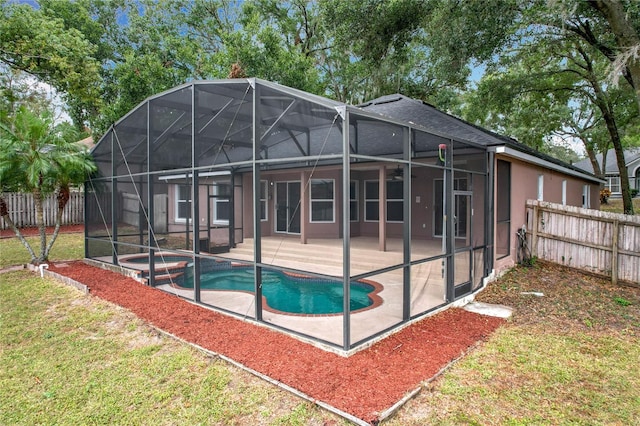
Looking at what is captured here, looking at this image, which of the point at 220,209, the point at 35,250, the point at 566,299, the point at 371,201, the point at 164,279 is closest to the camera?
the point at 566,299

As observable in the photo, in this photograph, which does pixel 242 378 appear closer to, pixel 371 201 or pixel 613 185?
pixel 371 201

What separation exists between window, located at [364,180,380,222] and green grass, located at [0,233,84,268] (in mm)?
8869

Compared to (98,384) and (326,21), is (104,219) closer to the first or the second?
(98,384)

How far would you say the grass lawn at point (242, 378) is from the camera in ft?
10.2

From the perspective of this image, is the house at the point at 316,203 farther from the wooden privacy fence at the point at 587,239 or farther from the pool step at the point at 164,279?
the wooden privacy fence at the point at 587,239

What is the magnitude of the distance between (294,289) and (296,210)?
6.35 feet

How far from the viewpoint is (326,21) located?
9.50 metres

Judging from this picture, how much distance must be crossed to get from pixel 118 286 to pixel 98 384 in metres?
3.78

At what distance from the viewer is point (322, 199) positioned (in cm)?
1205

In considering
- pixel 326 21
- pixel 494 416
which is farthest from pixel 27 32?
pixel 494 416

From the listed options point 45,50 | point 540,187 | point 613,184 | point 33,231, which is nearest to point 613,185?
point 613,184

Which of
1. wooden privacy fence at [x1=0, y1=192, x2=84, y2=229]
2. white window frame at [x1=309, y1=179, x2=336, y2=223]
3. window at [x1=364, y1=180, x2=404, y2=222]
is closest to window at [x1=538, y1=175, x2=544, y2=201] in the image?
window at [x1=364, y1=180, x2=404, y2=222]

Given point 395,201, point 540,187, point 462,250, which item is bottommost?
point 462,250

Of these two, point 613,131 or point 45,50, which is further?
point 613,131
